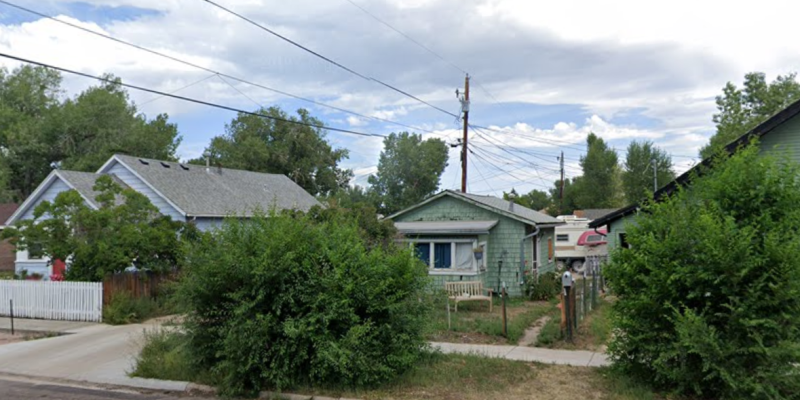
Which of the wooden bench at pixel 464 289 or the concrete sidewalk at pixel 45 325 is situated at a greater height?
the wooden bench at pixel 464 289

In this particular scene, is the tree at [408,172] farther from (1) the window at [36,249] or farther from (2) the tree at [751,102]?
(1) the window at [36,249]

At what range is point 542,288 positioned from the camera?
19.5m

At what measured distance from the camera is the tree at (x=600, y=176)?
218ft

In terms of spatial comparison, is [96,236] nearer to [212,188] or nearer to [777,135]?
[212,188]

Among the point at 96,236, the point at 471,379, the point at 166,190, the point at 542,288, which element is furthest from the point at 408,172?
the point at 471,379

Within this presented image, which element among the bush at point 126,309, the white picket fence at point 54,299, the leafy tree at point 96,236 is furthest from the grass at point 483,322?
the white picket fence at point 54,299

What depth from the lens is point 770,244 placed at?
711cm

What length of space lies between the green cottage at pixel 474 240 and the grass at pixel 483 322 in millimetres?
1701

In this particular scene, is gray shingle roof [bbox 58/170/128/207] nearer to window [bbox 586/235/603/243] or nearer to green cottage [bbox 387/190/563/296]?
green cottage [bbox 387/190/563/296]

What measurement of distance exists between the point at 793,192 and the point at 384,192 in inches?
1758

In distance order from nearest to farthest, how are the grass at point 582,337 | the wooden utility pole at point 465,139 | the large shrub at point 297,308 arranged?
1. the large shrub at point 297,308
2. the grass at point 582,337
3. the wooden utility pole at point 465,139

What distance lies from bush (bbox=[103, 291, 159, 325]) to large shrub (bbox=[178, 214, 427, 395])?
23.0ft

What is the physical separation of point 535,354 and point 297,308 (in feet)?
14.6

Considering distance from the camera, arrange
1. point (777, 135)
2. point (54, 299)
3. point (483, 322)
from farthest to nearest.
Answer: point (54, 299)
point (777, 135)
point (483, 322)
